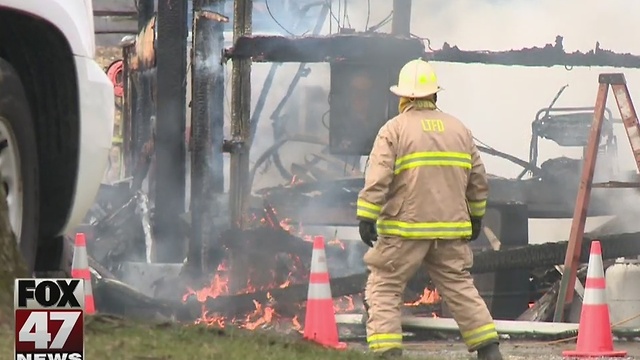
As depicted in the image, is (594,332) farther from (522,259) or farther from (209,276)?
(209,276)

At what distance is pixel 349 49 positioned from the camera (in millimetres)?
10672

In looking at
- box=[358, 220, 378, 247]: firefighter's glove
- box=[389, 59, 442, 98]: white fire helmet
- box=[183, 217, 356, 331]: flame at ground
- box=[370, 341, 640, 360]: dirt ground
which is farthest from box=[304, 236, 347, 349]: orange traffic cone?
box=[389, 59, 442, 98]: white fire helmet

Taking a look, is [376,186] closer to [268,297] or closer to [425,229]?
[425,229]

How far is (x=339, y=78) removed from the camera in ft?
35.4

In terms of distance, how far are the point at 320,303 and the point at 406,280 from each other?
53.4 inches

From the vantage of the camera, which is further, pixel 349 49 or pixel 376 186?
pixel 349 49

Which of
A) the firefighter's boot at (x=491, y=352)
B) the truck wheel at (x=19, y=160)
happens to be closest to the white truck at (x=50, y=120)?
the truck wheel at (x=19, y=160)

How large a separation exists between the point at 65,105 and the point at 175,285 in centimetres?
473

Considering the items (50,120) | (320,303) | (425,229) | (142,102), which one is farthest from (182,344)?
(142,102)

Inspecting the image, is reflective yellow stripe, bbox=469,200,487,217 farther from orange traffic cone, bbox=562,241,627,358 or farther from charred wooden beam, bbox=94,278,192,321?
charred wooden beam, bbox=94,278,192,321

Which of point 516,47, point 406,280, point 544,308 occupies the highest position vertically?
point 516,47

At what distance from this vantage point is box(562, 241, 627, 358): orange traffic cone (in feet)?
27.1

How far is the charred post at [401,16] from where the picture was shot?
1255cm

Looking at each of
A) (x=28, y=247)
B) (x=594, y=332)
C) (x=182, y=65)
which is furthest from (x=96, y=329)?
(x=182, y=65)
